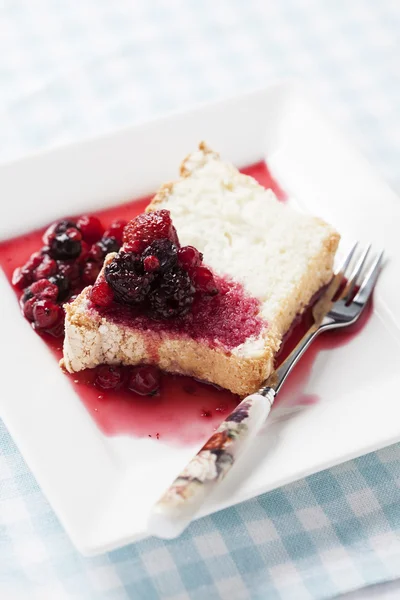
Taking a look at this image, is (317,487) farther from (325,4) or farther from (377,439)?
(325,4)

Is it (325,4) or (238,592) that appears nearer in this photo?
(238,592)

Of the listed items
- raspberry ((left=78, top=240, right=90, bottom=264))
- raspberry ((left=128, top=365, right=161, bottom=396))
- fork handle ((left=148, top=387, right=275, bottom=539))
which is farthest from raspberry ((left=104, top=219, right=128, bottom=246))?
fork handle ((left=148, top=387, right=275, bottom=539))

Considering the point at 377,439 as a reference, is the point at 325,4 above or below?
above

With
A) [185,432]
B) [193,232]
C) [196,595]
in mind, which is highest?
[193,232]

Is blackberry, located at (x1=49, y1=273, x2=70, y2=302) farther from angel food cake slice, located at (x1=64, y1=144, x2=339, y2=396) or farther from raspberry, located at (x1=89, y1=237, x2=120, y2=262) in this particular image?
angel food cake slice, located at (x1=64, y1=144, x2=339, y2=396)

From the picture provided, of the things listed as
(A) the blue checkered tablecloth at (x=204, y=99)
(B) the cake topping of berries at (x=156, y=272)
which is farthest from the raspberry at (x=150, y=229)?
(A) the blue checkered tablecloth at (x=204, y=99)

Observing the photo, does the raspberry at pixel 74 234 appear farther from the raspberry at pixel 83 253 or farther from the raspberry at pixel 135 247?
the raspberry at pixel 135 247

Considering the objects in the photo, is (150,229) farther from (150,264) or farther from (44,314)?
(44,314)

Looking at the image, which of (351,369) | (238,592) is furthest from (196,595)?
(351,369)
